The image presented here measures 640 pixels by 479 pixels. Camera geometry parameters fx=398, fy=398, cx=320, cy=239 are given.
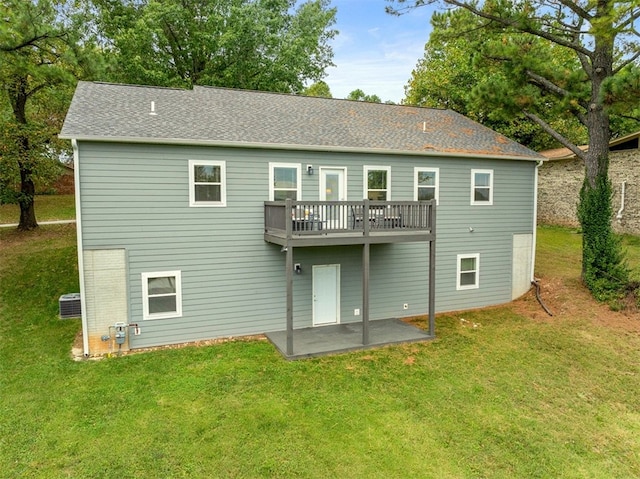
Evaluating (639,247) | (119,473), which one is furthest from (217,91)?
(639,247)

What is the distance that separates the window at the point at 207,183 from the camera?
975cm

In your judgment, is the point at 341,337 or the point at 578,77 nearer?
the point at 341,337

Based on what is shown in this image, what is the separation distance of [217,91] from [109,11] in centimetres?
1342

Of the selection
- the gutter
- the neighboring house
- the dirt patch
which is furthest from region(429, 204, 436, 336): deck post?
the neighboring house

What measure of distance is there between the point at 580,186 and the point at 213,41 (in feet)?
70.7

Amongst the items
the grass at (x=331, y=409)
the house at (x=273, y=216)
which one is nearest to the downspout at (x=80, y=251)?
the house at (x=273, y=216)

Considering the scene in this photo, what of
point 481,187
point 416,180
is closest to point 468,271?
point 481,187

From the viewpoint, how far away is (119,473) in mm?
5477

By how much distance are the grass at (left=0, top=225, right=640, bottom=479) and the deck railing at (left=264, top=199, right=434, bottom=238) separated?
2.98m

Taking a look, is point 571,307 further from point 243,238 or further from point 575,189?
point 575,189

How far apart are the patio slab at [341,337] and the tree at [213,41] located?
15674mm

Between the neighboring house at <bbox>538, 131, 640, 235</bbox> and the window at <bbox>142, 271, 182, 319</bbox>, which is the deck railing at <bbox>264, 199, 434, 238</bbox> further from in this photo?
the neighboring house at <bbox>538, 131, 640, 235</bbox>

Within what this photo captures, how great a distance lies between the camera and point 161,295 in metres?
9.70

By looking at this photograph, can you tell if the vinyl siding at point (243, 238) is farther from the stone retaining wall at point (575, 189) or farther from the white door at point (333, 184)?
the stone retaining wall at point (575, 189)
